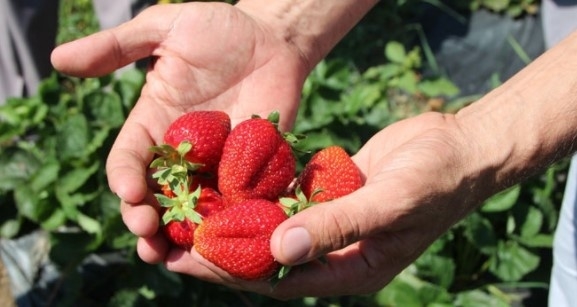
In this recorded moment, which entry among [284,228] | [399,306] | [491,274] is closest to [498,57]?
[491,274]

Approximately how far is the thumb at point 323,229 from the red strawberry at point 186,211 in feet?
0.65

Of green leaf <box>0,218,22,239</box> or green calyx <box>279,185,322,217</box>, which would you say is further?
green leaf <box>0,218,22,239</box>

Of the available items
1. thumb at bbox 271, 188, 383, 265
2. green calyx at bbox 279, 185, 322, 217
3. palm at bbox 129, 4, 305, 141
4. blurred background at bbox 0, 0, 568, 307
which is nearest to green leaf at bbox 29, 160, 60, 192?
blurred background at bbox 0, 0, 568, 307

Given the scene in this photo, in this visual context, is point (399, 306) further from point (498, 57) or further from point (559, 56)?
point (498, 57)

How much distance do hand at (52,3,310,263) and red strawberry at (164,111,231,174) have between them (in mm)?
100

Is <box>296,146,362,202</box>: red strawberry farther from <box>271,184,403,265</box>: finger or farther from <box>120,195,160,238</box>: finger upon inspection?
<box>120,195,160,238</box>: finger

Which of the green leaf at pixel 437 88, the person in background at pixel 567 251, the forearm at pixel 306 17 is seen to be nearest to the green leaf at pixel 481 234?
the person in background at pixel 567 251

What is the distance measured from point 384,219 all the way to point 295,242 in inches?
7.0

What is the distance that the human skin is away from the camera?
49.2 inches

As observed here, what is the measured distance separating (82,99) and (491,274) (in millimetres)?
1322

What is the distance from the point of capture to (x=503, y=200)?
2090 millimetres

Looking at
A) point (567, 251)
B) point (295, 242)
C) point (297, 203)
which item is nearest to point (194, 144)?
point (297, 203)

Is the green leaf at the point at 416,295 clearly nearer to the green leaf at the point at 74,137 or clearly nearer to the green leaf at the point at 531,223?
the green leaf at the point at 531,223

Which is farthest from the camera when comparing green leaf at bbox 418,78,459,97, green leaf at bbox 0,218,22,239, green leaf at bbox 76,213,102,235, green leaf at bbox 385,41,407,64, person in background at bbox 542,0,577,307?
green leaf at bbox 385,41,407,64
